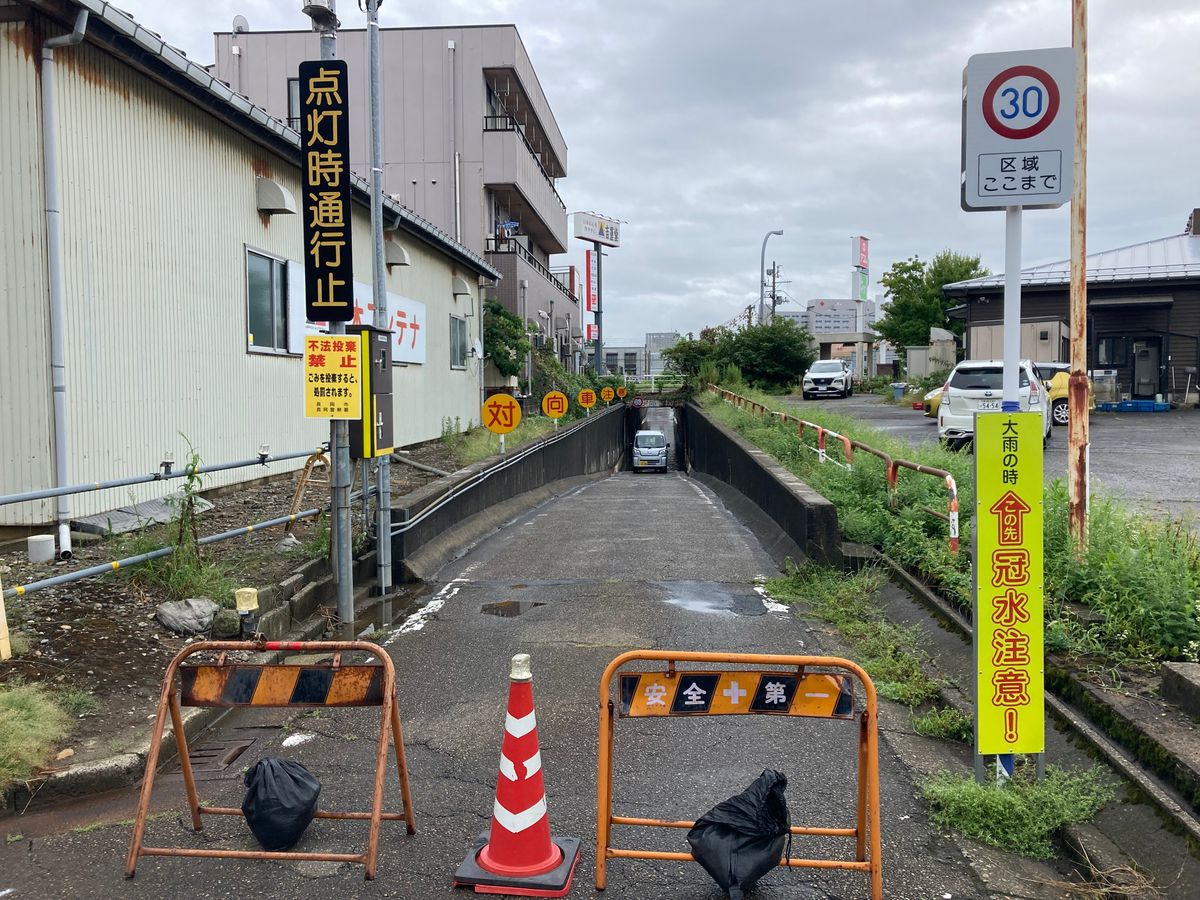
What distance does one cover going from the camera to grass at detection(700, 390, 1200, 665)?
18.2ft

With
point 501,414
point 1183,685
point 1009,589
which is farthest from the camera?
point 501,414

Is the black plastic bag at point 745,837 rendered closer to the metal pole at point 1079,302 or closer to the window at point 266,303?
the metal pole at point 1079,302

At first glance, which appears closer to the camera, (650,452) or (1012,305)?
(1012,305)

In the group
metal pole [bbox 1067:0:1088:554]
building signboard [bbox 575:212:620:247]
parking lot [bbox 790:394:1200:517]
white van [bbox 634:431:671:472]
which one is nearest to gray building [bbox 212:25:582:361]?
white van [bbox 634:431:671:472]

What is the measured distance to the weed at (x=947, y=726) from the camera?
17.8ft

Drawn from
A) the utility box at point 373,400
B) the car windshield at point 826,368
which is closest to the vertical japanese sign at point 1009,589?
the utility box at point 373,400

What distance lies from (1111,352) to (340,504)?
3112 centimetres

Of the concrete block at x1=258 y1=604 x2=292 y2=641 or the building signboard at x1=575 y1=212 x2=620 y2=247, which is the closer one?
the concrete block at x1=258 y1=604 x2=292 y2=641

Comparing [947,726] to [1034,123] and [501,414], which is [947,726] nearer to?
[1034,123]

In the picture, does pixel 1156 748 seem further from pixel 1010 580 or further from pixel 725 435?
pixel 725 435

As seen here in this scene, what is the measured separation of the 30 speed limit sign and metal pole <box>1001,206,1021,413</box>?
144mm

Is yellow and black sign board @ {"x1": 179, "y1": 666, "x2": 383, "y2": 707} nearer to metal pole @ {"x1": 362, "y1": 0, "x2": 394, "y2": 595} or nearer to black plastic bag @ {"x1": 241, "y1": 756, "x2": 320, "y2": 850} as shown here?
black plastic bag @ {"x1": 241, "y1": 756, "x2": 320, "y2": 850}

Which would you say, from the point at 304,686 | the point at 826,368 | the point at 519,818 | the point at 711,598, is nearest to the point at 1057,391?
the point at 711,598

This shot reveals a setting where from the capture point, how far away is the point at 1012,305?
4824 millimetres
